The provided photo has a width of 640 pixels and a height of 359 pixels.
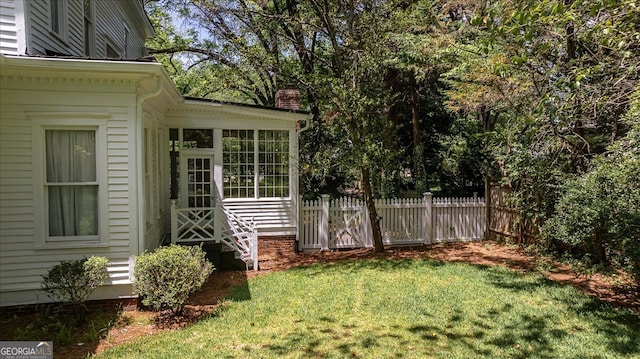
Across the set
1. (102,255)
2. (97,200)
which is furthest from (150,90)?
(102,255)

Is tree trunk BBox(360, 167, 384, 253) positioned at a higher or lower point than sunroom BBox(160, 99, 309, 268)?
lower

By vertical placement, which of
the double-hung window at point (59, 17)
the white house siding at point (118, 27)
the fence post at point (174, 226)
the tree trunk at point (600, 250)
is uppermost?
the white house siding at point (118, 27)

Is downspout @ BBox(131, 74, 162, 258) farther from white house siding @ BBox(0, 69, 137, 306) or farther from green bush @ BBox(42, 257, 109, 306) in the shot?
green bush @ BBox(42, 257, 109, 306)

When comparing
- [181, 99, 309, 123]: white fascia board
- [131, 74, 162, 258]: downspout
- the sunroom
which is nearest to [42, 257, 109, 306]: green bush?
[131, 74, 162, 258]: downspout

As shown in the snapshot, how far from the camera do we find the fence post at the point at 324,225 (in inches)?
437

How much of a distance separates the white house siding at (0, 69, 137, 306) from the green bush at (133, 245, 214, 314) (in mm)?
741

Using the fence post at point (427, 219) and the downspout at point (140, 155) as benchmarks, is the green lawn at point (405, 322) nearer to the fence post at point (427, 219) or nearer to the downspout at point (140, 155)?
the downspout at point (140, 155)

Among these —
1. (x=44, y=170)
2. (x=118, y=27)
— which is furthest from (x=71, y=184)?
(x=118, y=27)

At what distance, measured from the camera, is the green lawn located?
4.92m

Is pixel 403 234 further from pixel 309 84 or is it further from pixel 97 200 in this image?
pixel 97 200

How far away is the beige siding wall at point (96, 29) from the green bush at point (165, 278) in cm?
372

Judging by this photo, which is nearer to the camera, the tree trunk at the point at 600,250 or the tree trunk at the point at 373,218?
the tree trunk at the point at 600,250

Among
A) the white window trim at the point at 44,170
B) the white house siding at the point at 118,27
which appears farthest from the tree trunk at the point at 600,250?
the white house siding at the point at 118,27

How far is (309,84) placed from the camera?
9977 mm
